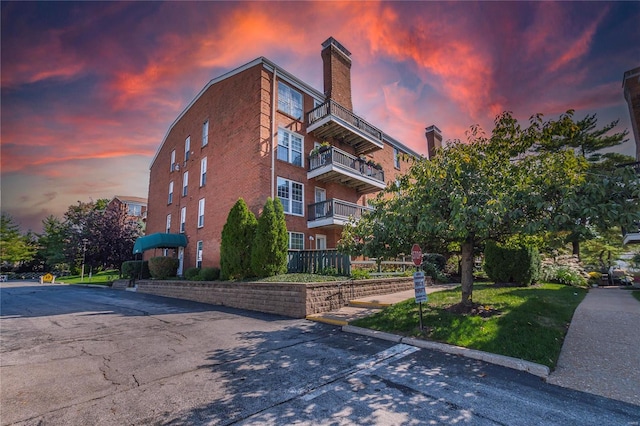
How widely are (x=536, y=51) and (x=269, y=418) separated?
12045 millimetres

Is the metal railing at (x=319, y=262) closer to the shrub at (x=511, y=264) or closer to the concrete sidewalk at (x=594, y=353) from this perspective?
the concrete sidewalk at (x=594, y=353)

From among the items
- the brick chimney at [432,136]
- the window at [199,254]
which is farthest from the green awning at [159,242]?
the brick chimney at [432,136]

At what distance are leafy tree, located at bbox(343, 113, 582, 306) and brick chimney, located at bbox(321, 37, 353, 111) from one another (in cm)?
1413

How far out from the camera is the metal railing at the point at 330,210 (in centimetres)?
1723

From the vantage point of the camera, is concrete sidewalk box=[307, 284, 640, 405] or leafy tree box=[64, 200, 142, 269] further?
leafy tree box=[64, 200, 142, 269]

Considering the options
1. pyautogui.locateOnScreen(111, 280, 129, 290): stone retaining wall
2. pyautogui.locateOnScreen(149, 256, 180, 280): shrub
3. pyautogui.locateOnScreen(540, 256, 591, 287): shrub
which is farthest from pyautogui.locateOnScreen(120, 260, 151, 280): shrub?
pyautogui.locateOnScreen(540, 256, 591, 287): shrub

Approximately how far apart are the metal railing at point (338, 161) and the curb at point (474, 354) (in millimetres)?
12233

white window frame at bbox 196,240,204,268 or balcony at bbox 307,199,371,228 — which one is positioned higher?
balcony at bbox 307,199,371,228

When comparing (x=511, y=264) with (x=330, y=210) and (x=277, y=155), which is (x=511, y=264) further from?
(x=277, y=155)

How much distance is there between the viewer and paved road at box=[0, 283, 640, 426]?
11.1 ft

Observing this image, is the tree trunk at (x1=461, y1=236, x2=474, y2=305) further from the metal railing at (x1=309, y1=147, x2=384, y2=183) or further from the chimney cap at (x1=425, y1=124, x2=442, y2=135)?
the chimney cap at (x1=425, y1=124, x2=442, y2=135)

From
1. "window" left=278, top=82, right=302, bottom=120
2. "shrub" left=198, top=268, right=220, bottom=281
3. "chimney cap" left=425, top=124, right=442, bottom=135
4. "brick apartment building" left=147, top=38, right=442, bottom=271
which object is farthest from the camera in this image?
"chimney cap" left=425, top=124, right=442, bottom=135

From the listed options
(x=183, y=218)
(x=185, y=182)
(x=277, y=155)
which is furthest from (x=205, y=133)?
(x=277, y=155)

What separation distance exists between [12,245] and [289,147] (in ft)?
171
